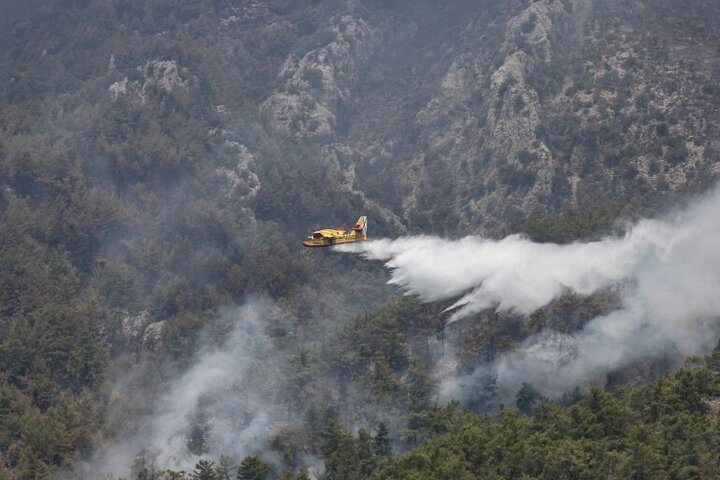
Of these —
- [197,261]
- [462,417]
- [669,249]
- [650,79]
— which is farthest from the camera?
[650,79]

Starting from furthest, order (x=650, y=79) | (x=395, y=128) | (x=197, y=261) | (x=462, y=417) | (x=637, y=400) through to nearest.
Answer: (x=395, y=128), (x=650, y=79), (x=197, y=261), (x=462, y=417), (x=637, y=400)

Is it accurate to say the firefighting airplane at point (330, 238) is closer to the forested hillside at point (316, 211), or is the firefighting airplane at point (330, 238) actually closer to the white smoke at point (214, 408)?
the forested hillside at point (316, 211)

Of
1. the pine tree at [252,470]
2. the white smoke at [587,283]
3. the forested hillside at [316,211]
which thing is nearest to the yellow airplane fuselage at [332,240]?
the white smoke at [587,283]

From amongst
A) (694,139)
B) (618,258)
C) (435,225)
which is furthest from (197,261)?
(694,139)

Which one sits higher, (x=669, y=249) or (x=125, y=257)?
(x=669, y=249)

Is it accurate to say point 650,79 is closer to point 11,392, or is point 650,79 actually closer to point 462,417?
point 462,417

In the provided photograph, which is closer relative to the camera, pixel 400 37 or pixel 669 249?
pixel 669 249
